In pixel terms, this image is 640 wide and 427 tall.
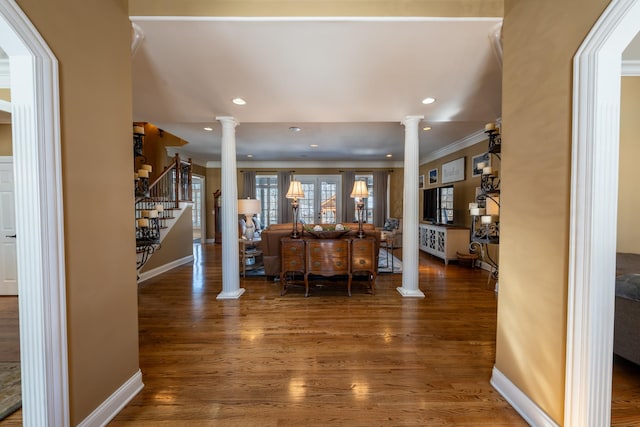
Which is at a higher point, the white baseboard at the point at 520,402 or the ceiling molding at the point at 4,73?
the ceiling molding at the point at 4,73

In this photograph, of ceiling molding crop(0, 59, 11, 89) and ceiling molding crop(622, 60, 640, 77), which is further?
ceiling molding crop(0, 59, 11, 89)

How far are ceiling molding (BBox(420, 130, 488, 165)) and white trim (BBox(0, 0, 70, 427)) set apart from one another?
5.63 m

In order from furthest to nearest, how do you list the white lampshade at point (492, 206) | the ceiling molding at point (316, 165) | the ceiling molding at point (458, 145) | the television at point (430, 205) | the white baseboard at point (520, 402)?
the ceiling molding at point (316, 165) → the television at point (430, 205) → the ceiling molding at point (458, 145) → the white lampshade at point (492, 206) → the white baseboard at point (520, 402)

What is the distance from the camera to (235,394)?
1.64 meters

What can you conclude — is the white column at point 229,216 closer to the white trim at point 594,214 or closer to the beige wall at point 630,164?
the white trim at point 594,214

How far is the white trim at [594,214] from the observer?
43.3 inches

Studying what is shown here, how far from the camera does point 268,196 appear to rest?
8.30 meters

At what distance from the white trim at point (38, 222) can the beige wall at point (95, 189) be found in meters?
0.05

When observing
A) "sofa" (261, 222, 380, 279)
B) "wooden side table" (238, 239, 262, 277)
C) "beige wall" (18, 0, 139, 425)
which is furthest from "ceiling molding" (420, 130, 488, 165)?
Answer: "beige wall" (18, 0, 139, 425)

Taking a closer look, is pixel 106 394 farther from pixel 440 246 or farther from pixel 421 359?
pixel 440 246

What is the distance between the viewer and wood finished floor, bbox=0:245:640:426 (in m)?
1.49

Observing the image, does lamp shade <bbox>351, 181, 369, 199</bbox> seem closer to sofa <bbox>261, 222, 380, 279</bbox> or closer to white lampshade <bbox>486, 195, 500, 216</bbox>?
sofa <bbox>261, 222, 380, 279</bbox>

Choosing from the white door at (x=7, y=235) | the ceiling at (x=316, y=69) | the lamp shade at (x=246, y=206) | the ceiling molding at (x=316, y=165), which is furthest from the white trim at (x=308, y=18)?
the ceiling molding at (x=316, y=165)

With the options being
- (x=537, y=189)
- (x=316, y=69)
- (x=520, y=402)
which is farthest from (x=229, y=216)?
(x=520, y=402)
